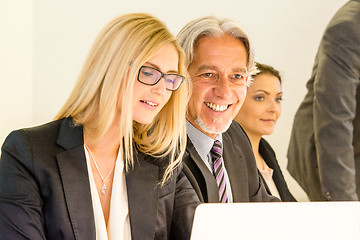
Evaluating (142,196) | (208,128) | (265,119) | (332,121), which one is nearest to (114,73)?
(142,196)

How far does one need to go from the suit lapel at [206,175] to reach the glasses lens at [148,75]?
414mm

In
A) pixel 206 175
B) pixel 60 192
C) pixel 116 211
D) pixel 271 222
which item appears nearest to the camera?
pixel 271 222

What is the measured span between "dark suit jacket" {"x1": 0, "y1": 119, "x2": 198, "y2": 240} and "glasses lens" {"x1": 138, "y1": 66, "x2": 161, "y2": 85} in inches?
8.2

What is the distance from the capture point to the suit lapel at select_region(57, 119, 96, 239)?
4.48 feet

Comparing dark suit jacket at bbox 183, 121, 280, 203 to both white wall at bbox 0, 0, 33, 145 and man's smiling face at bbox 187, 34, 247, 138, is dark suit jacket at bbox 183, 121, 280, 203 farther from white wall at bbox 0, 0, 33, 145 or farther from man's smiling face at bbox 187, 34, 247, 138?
white wall at bbox 0, 0, 33, 145

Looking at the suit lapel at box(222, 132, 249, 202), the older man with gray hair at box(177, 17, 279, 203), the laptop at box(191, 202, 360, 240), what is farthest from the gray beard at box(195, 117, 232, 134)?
the laptop at box(191, 202, 360, 240)

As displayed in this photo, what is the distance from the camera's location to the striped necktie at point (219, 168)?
6.36 ft

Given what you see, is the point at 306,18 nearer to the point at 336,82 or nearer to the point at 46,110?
the point at 336,82

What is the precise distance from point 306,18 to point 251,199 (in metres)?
1.05

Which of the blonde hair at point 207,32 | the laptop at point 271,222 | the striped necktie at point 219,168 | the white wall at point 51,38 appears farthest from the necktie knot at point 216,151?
the laptop at point 271,222

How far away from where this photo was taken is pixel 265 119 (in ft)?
8.09

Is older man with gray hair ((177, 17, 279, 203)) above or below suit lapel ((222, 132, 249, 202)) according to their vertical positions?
above

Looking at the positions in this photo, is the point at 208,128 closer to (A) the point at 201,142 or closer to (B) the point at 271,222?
(A) the point at 201,142

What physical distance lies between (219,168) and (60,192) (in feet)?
2.46
